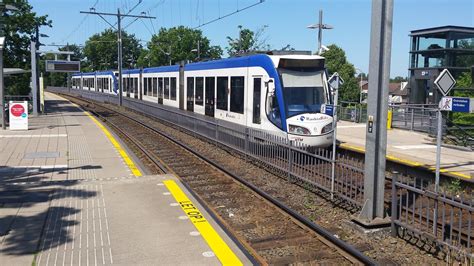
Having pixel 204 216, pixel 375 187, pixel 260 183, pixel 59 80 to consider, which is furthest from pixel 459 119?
pixel 59 80

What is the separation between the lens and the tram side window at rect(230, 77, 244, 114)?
45.9ft

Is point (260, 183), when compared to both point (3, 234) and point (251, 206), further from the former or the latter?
point (3, 234)

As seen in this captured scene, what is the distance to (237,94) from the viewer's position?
14352 millimetres

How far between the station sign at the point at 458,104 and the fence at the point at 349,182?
1.58 metres

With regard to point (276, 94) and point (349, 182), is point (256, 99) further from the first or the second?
point (349, 182)

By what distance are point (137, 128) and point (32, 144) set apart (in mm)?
6726

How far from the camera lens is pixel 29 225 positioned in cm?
676

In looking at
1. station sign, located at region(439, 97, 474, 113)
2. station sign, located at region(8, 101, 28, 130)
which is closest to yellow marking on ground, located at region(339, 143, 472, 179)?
station sign, located at region(439, 97, 474, 113)

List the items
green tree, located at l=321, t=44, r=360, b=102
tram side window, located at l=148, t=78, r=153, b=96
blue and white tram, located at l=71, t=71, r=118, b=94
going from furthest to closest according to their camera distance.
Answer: green tree, located at l=321, t=44, r=360, b=102
blue and white tram, located at l=71, t=71, r=118, b=94
tram side window, located at l=148, t=78, r=153, b=96

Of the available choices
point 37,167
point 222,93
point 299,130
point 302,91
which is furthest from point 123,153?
point 302,91

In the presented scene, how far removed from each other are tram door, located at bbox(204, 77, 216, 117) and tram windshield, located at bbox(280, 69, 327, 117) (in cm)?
494

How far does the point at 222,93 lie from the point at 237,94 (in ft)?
4.69

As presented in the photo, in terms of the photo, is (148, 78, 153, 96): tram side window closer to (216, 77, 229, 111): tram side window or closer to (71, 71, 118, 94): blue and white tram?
(216, 77, 229, 111): tram side window

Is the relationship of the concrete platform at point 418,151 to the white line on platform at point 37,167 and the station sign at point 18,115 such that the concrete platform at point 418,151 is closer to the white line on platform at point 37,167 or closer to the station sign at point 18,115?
the white line on platform at point 37,167
